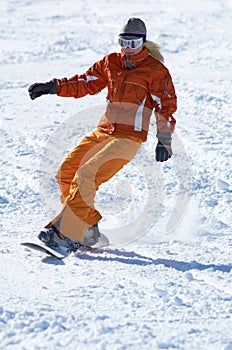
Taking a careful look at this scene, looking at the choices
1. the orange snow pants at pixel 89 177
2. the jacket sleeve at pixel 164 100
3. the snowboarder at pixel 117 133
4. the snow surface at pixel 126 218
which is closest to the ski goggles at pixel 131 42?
the snowboarder at pixel 117 133

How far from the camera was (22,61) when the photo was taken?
10.3 m

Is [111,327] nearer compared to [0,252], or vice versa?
[111,327]

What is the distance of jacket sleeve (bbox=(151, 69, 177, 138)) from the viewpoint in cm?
435

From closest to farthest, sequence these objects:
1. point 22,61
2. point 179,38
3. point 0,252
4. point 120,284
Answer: point 120,284
point 0,252
point 22,61
point 179,38

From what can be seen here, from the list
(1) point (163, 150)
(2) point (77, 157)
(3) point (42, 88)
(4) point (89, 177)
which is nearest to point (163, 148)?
(1) point (163, 150)

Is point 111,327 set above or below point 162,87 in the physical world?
below

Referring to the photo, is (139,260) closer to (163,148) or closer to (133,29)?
(163,148)

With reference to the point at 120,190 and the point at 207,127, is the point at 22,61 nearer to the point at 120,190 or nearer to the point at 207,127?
the point at 207,127

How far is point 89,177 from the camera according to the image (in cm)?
432

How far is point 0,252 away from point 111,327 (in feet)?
4.53

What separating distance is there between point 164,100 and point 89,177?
714 mm

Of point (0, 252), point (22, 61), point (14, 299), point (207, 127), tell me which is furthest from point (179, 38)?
point (14, 299)

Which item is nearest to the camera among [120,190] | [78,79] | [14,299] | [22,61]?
[14,299]

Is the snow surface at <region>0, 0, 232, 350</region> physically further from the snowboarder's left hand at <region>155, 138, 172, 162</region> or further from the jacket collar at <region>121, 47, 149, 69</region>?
the jacket collar at <region>121, 47, 149, 69</region>
